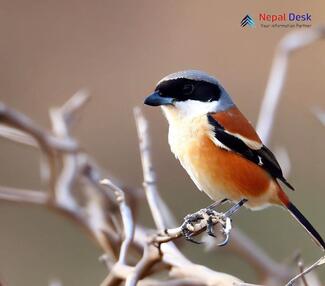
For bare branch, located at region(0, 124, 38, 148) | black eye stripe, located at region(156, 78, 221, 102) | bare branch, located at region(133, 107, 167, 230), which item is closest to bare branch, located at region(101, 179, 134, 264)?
bare branch, located at region(133, 107, 167, 230)

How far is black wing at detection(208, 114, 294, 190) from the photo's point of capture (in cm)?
100

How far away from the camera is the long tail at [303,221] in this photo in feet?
3.16

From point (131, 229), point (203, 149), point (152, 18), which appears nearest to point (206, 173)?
point (203, 149)

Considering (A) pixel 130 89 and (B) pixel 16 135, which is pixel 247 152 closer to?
(B) pixel 16 135

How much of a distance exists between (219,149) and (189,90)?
105 mm

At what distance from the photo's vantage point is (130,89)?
2018 millimetres

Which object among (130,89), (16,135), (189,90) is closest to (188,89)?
(189,90)

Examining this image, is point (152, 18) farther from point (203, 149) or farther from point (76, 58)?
point (203, 149)

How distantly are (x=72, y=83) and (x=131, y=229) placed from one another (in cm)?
159

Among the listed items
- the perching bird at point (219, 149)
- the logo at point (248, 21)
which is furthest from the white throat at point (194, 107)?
the logo at point (248, 21)

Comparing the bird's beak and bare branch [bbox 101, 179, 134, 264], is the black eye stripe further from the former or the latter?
bare branch [bbox 101, 179, 134, 264]

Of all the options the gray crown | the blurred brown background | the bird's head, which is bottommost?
the blurred brown background

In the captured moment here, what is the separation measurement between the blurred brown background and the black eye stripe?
6.6 inches

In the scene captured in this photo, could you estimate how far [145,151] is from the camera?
38.6 inches
